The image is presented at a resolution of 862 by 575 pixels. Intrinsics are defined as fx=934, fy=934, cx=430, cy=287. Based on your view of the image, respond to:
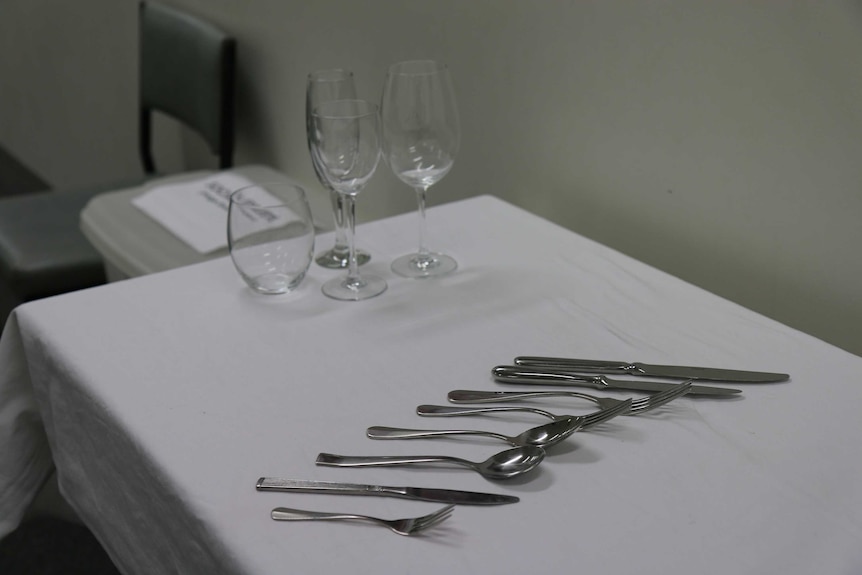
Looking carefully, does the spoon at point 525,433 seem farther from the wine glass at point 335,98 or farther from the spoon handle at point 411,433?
the wine glass at point 335,98

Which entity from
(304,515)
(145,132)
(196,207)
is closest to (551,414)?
(304,515)

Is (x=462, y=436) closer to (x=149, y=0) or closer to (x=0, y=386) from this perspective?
(x=0, y=386)

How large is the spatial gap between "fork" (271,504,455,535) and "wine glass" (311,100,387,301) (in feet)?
1.34

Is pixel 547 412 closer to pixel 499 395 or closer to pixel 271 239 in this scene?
pixel 499 395

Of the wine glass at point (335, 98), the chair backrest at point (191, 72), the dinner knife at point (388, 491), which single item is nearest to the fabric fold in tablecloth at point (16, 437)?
the wine glass at point (335, 98)

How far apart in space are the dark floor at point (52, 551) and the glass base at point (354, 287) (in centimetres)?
85

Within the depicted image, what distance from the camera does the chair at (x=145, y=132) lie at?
2.03 metres

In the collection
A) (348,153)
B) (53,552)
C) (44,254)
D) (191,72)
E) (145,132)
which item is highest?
(348,153)

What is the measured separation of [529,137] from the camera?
1577 mm

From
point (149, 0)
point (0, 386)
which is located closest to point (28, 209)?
point (149, 0)

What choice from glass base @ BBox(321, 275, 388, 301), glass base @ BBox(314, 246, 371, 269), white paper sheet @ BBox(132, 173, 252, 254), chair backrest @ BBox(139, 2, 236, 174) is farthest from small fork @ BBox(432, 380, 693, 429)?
chair backrest @ BBox(139, 2, 236, 174)

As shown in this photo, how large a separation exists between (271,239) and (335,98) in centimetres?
22

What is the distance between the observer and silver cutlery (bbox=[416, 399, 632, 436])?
2.69 feet

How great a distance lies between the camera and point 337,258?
1218 mm
